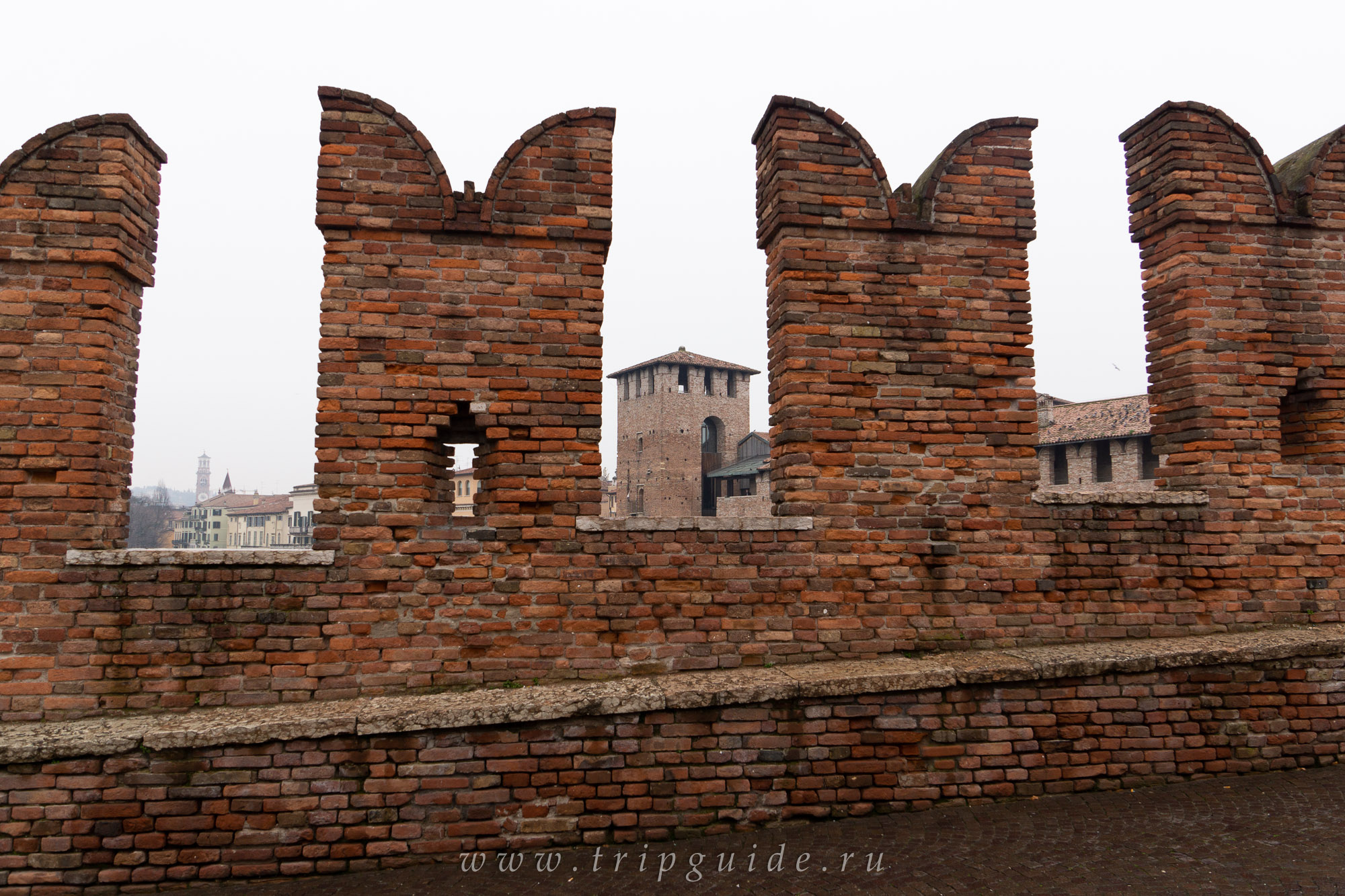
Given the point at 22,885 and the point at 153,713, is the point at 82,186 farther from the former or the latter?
the point at 22,885

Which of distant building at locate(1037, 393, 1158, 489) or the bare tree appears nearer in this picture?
distant building at locate(1037, 393, 1158, 489)

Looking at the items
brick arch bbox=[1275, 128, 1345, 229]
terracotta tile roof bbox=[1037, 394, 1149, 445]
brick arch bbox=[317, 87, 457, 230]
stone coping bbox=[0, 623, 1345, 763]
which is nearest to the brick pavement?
stone coping bbox=[0, 623, 1345, 763]

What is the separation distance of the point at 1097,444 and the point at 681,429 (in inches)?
919

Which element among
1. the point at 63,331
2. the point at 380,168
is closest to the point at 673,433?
the point at 380,168

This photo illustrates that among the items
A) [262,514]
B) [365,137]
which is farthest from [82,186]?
[262,514]

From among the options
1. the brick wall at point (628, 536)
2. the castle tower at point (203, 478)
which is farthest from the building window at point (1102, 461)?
the castle tower at point (203, 478)

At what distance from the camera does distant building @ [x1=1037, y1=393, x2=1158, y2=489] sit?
2011 cm

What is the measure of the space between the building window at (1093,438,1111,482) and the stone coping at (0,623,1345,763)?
61.0 feet

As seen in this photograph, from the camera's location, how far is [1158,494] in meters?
4.62

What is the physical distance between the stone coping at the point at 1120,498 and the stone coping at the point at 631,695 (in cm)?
84

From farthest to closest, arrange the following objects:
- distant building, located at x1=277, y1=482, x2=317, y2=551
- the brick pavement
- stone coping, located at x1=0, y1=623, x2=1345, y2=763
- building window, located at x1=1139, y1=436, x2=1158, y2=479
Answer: distant building, located at x1=277, y1=482, x2=317, y2=551
building window, located at x1=1139, y1=436, x2=1158, y2=479
stone coping, located at x1=0, y1=623, x2=1345, y2=763
the brick pavement

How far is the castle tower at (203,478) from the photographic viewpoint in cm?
15825

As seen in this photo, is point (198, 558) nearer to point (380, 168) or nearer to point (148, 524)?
point (380, 168)

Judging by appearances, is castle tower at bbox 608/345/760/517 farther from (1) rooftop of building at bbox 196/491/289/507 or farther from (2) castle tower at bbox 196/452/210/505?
(2) castle tower at bbox 196/452/210/505
